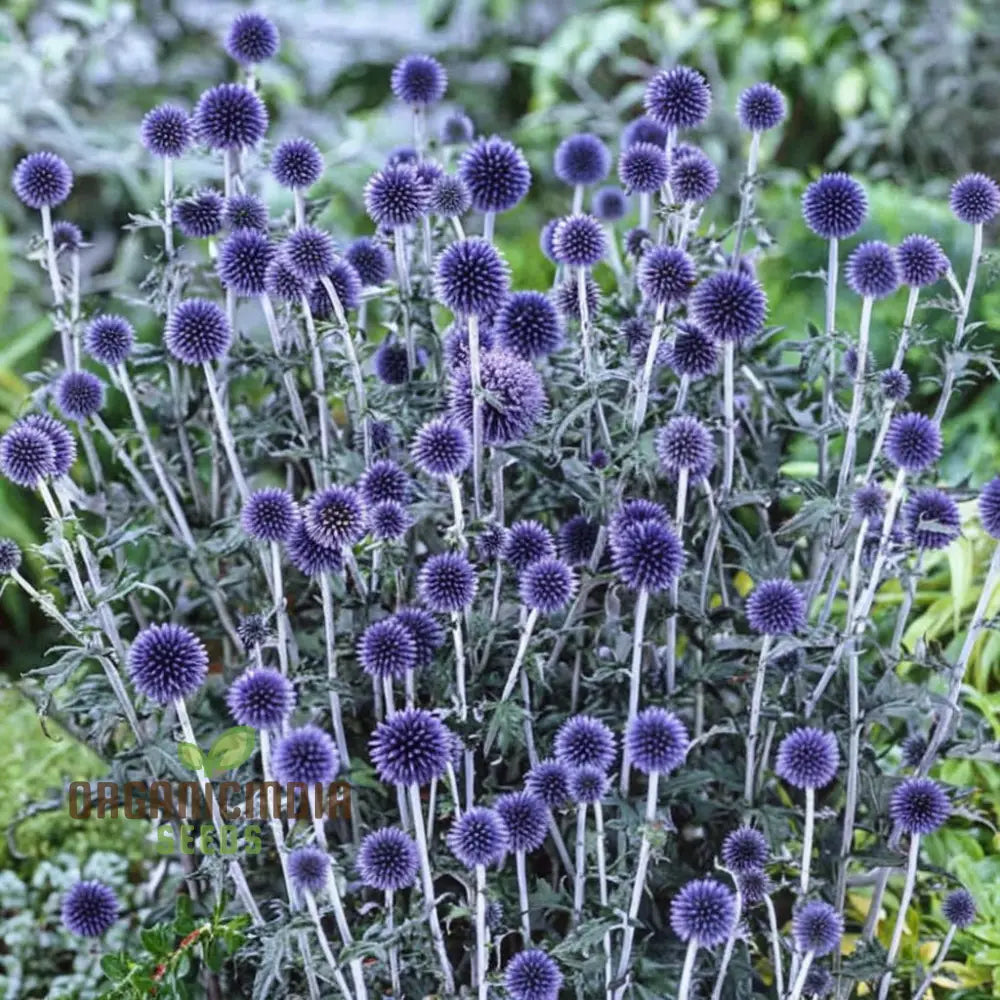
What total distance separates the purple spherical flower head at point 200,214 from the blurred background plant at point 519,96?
105 centimetres

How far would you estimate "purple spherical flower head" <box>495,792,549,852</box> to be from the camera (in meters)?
1.13

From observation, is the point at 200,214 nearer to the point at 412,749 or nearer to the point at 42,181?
the point at 42,181

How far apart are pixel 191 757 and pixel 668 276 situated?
58cm

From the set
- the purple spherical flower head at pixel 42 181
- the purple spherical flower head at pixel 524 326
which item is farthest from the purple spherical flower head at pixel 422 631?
the purple spherical flower head at pixel 42 181

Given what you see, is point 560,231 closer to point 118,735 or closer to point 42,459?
point 42,459

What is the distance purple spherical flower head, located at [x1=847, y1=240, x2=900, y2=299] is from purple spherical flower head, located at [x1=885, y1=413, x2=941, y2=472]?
13 centimetres

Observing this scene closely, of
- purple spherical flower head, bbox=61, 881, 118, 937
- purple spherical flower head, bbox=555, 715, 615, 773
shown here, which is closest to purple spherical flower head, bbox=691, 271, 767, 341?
purple spherical flower head, bbox=555, 715, 615, 773

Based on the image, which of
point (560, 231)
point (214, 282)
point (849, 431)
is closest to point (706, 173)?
point (560, 231)

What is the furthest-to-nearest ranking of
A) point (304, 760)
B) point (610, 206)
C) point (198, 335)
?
point (610, 206)
point (198, 335)
point (304, 760)

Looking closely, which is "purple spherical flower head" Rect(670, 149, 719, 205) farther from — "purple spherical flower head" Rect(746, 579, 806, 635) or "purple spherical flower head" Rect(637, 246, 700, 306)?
"purple spherical flower head" Rect(746, 579, 806, 635)

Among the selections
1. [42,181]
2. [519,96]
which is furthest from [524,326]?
[519,96]

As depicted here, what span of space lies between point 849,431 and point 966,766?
0.63m

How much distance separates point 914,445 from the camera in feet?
3.90

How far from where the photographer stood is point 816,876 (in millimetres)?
1346
